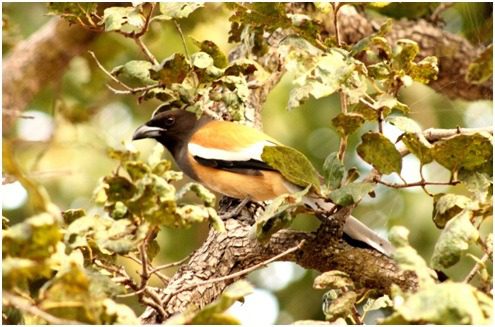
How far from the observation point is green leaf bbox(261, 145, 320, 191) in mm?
2156

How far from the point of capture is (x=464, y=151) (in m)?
2.12

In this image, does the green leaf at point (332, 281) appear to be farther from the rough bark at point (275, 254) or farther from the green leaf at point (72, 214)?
the green leaf at point (72, 214)

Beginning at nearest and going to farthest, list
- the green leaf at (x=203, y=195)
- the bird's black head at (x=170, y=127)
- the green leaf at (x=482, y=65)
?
the green leaf at (x=482, y=65)
the green leaf at (x=203, y=195)
the bird's black head at (x=170, y=127)

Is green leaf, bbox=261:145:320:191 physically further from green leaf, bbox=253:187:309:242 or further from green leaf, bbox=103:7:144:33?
green leaf, bbox=103:7:144:33

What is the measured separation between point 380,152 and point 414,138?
0.09m

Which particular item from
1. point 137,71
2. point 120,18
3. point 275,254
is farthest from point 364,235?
point 120,18

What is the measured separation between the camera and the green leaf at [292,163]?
2156mm

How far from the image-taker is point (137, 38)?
2.71 m

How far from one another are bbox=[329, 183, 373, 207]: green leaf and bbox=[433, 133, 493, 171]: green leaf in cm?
17

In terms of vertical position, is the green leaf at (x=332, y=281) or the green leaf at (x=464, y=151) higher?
the green leaf at (x=464, y=151)

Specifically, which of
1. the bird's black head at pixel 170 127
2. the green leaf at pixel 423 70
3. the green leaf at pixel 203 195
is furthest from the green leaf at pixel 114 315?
the bird's black head at pixel 170 127

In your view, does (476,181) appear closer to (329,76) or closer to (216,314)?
(329,76)

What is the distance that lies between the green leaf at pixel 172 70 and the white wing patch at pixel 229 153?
0.63 m

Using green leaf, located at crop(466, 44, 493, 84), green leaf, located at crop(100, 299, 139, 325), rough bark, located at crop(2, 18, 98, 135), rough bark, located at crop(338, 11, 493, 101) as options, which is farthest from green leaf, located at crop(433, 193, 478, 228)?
rough bark, located at crop(2, 18, 98, 135)
